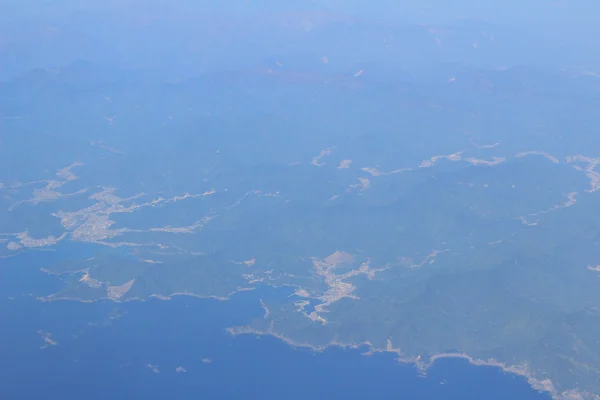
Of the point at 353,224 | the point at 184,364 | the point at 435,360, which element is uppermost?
the point at 184,364

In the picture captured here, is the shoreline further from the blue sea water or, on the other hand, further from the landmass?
the blue sea water

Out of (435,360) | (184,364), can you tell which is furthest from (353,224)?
(184,364)

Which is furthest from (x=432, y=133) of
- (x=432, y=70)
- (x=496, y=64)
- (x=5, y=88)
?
(x=5, y=88)

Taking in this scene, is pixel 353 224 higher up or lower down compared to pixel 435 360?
lower down

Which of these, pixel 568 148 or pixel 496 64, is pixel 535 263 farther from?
pixel 496 64

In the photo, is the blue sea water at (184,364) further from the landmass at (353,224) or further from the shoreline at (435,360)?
the landmass at (353,224)

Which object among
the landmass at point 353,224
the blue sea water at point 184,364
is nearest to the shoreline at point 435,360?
the landmass at point 353,224

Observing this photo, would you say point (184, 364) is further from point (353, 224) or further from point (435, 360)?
point (353, 224)

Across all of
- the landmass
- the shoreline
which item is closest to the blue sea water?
the shoreline

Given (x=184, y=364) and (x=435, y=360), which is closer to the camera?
(x=184, y=364)
